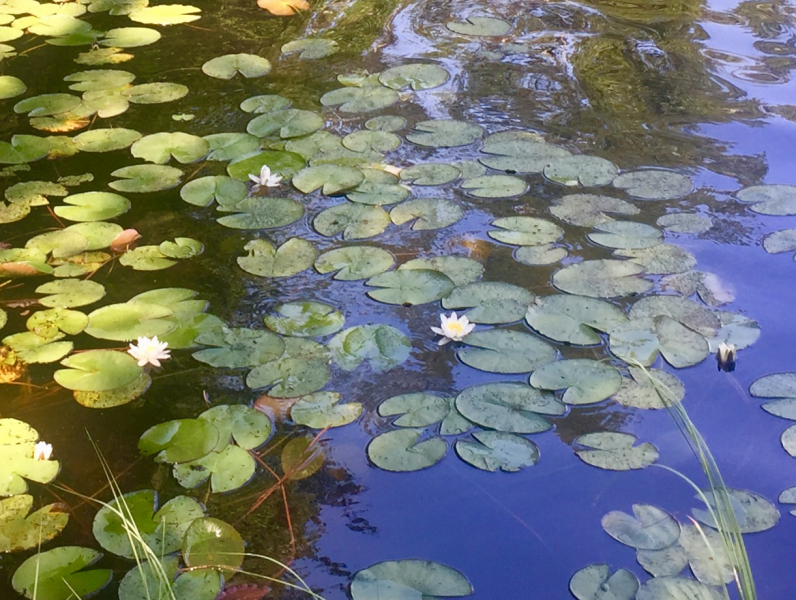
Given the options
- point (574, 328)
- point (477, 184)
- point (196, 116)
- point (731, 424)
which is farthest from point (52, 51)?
point (731, 424)

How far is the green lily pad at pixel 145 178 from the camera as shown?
213cm

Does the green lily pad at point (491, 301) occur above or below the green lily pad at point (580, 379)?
above

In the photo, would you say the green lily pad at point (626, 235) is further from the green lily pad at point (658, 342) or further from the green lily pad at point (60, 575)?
the green lily pad at point (60, 575)

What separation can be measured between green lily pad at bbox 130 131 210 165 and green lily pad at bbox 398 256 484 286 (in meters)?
0.78

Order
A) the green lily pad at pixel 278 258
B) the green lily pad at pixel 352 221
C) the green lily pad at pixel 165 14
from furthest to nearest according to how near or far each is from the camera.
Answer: the green lily pad at pixel 165 14 → the green lily pad at pixel 352 221 → the green lily pad at pixel 278 258

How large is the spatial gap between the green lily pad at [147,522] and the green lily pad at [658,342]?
0.86m

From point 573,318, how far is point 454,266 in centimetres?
31

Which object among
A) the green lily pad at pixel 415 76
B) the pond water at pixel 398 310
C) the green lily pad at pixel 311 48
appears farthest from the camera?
the green lily pad at pixel 311 48

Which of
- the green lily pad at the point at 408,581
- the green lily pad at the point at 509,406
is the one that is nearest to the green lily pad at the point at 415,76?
the green lily pad at the point at 509,406

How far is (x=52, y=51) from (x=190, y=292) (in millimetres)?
1579

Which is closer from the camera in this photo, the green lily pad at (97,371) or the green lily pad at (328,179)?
the green lily pad at (97,371)

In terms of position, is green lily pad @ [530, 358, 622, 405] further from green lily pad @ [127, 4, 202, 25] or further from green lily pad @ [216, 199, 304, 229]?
green lily pad @ [127, 4, 202, 25]

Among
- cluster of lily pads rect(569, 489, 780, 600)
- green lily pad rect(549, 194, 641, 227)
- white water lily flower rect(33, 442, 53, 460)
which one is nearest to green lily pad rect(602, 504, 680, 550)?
cluster of lily pads rect(569, 489, 780, 600)

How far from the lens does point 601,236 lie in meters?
1.92
